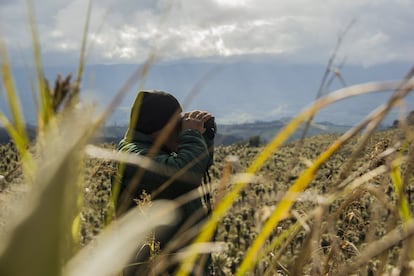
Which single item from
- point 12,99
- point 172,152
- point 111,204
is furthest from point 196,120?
point 12,99

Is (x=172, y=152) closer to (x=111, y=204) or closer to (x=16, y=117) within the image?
(x=111, y=204)

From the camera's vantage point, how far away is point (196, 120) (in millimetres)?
3666

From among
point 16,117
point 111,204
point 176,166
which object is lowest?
point 176,166

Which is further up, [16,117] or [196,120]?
[16,117]

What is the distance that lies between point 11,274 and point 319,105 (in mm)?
586

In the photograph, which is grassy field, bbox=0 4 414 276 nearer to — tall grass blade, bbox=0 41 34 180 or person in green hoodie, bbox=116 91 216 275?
tall grass blade, bbox=0 41 34 180

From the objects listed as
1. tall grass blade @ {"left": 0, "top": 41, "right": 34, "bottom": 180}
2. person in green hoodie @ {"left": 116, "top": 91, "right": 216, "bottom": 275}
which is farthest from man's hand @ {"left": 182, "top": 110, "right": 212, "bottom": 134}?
tall grass blade @ {"left": 0, "top": 41, "right": 34, "bottom": 180}

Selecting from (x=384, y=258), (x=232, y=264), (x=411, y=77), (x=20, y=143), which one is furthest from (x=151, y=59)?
(x=232, y=264)

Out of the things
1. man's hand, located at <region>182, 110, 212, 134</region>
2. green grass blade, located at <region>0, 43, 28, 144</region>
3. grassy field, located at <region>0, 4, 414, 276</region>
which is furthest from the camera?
man's hand, located at <region>182, 110, 212, 134</region>

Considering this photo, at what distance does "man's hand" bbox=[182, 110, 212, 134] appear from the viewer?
144 inches

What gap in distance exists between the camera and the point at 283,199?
3.46 feet

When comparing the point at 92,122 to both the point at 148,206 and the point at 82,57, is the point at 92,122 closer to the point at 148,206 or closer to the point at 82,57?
the point at 82,57

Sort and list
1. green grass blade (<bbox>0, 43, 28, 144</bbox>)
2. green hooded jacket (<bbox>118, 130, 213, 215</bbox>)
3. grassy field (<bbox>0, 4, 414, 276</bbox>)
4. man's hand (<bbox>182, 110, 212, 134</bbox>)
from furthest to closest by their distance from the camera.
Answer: man's hand (<bbox>182, 110, 212, 134</bbox>), green hooded jacket (<bbox>118, 130, 213, 215</bbox>), green grass blade (<bbox>0, 43, 28, 144</bbox>), grassy field (<bbox>0, 4, 414, 276</bbox>)

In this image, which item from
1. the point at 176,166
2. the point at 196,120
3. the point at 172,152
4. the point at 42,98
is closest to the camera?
the point at 42,98
